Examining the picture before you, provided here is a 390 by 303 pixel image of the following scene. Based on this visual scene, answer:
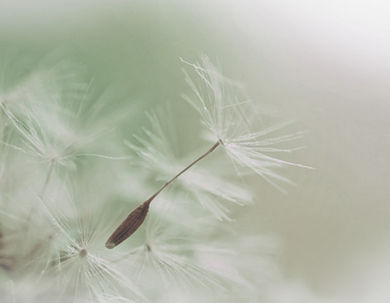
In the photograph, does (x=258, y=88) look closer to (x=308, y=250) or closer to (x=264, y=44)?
(x=264, y=44)

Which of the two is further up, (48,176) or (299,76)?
(48,176)

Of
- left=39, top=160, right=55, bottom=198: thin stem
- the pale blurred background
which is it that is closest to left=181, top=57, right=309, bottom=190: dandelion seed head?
the pale blurred background

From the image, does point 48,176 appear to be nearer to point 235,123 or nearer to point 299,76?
point 235,123

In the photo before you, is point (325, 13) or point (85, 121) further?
point (325, 13)

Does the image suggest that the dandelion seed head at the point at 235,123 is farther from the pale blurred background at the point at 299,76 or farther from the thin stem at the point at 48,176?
the thin stem at the point at 48,176

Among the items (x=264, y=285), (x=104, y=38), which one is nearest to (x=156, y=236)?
(x=264, y=285)

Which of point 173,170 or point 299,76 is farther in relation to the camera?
point 299,76

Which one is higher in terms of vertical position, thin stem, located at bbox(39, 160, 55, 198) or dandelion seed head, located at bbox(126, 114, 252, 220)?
thin stem, located at bbox(39, 160, 55, 198)

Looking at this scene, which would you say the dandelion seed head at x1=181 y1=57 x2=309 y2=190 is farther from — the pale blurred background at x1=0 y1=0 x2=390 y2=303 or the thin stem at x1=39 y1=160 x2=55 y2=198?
the thin stem at x1=39 y1=160 x2=55 y2=198

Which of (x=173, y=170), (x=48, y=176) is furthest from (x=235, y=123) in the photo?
(x=48, y=176)
